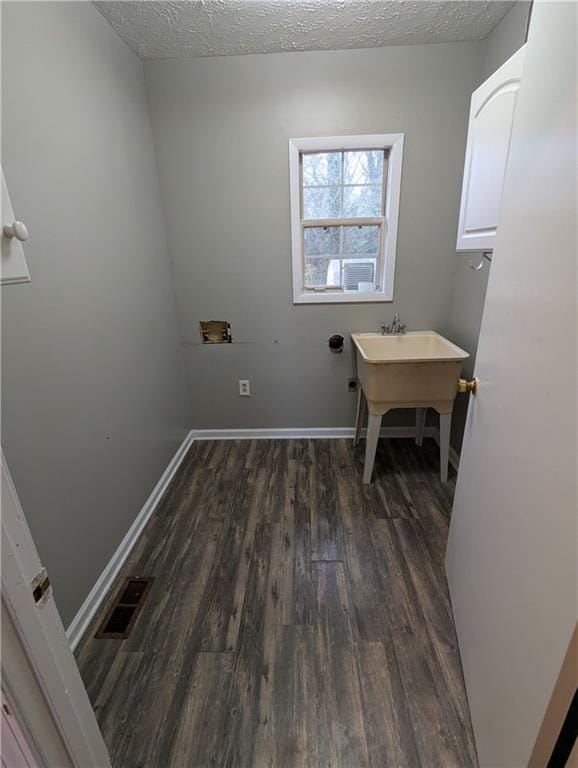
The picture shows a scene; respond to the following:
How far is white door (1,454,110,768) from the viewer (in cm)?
51

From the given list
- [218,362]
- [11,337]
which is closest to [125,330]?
[11,337]

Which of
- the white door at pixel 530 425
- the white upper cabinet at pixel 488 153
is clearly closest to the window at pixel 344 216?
the white upper cabinet at pixel 488 153

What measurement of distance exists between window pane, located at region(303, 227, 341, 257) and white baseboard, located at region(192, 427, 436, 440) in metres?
1.32

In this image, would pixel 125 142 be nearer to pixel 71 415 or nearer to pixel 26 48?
pixel 26 48

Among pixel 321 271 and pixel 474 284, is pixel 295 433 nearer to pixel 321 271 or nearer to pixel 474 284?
pixel 321 271

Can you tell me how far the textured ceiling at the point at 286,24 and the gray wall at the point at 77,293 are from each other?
0.17m

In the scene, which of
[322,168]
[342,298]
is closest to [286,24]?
[322,168]

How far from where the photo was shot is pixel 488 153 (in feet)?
3.92

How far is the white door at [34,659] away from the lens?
51cm

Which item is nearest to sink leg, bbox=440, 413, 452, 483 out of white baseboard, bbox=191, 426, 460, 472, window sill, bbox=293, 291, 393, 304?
white baseboard, bbox=191, 426, 460, 472

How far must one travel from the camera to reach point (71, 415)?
132 centimetres

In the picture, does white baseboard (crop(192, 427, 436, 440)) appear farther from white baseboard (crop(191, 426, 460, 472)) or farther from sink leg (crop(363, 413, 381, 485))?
sink leg (crop(363, 413, 381, 485))

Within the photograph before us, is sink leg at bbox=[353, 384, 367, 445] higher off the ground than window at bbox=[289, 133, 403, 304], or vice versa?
window at bbox=[289, 133, 403, 304]

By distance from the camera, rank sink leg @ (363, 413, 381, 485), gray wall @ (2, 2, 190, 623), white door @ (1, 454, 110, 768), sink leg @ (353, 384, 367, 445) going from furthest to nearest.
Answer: sink leg @ (353, 384, 367, 445)
sink leg @ (363, 413, 381, 485)
gray wall @ (2, 2, 190, 623)
white door @ (1, 454, 110, 768)
